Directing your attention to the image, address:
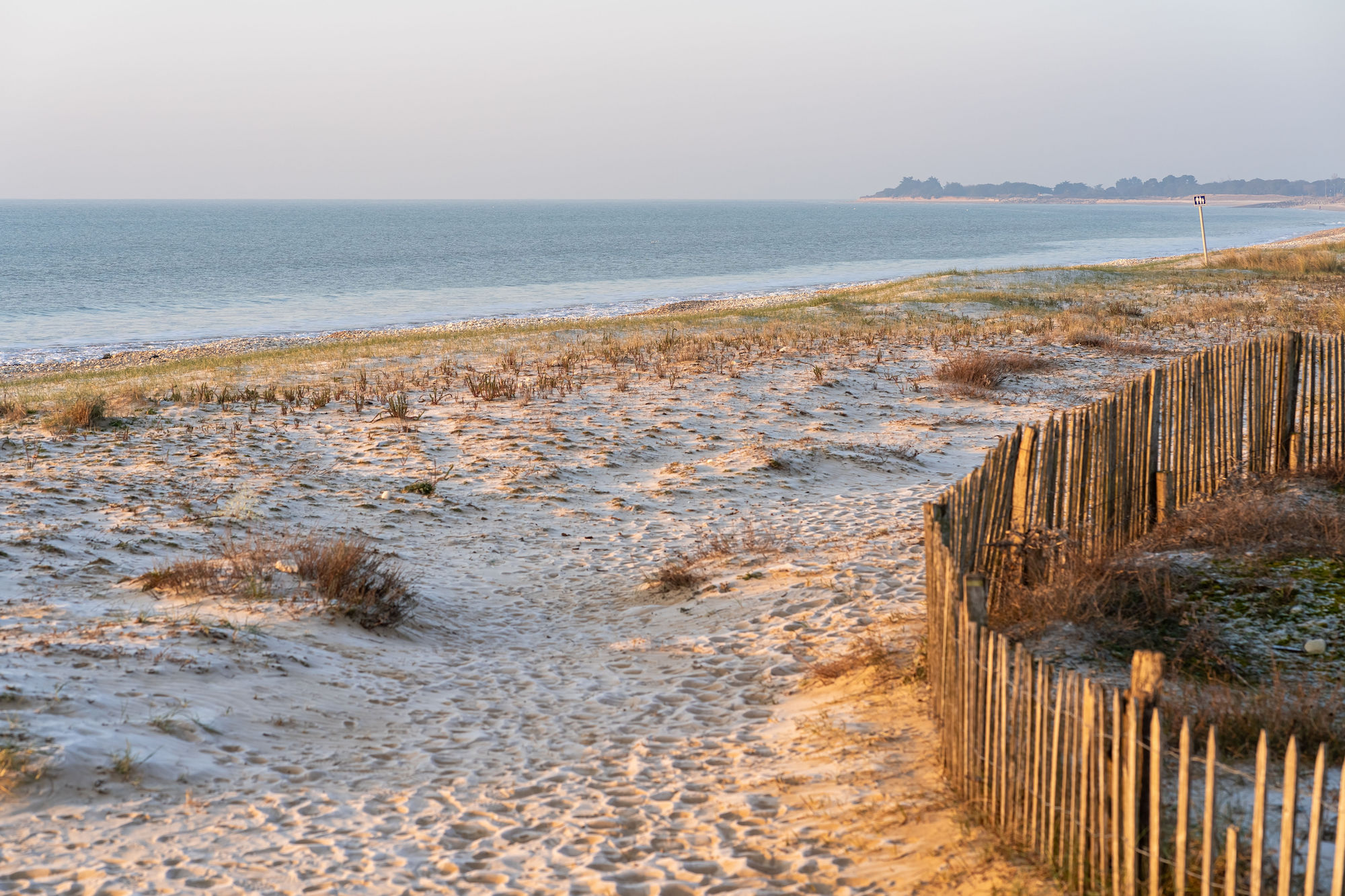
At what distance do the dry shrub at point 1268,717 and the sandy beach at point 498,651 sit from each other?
109 cm

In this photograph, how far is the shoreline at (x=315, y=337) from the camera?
85.2 feet

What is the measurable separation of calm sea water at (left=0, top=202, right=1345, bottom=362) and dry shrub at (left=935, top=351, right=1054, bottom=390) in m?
25.9

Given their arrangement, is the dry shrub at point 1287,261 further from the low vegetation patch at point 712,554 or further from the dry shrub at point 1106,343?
the low vegetation patch at point 712,554

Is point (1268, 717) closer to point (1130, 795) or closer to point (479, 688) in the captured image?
point (1130, 795)

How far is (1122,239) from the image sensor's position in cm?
9406

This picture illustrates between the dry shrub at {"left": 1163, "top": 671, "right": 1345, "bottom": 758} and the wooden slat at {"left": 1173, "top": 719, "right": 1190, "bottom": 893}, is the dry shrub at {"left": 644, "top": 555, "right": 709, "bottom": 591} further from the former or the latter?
the wooden slat at {"left": 1173, "top": 719, "right": 1190, "bottom": 893}

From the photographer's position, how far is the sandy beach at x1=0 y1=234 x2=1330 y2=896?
393 cm

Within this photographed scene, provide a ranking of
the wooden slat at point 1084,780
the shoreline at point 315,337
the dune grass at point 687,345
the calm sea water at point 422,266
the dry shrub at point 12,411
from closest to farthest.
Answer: the wooden slat at point 1084,780, the dry shrub at point 12,411, the dune grass at point 687,345, the shoreline at point 315,337, the calm sea water at point 422,266

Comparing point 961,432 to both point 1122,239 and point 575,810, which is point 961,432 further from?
point 1122,239

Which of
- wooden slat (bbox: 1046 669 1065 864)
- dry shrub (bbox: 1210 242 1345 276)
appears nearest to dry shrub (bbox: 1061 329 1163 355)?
wooden slat (bbox: 1046 669 1065 864)

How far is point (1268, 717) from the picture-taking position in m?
3.98

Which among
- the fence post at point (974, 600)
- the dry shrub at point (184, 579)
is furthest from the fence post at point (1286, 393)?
the dry shrub at point (184, 579)

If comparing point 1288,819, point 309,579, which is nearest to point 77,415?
point 309,579

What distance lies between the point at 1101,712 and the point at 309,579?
548 cm
